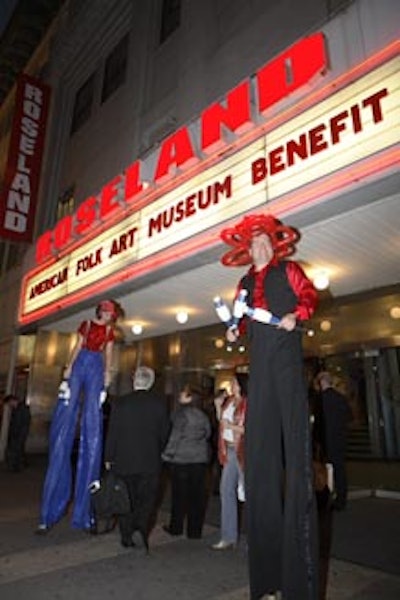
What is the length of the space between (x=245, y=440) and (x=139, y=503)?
7.71 ft

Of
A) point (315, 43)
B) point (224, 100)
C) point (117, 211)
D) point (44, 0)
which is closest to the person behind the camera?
point (315, 43)

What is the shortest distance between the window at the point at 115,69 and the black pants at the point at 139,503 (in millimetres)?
12679

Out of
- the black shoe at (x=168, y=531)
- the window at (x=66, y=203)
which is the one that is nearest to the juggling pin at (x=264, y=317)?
the black shoe at (x=168, y=531)

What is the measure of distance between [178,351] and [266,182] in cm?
652

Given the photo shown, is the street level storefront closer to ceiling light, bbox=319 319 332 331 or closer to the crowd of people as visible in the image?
the crowd of people

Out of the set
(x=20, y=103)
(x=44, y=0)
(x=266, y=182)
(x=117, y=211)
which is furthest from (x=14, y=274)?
(x=266, y=182)

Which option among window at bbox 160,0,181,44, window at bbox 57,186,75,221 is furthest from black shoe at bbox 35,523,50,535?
window at bbox 160,0,181,44

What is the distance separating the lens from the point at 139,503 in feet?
15.4

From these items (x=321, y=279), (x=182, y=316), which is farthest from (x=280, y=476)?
(x=182, y=316)

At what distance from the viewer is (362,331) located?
9055 mm

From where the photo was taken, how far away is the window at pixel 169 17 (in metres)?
12.1

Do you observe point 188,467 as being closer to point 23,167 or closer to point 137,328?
point 137,328

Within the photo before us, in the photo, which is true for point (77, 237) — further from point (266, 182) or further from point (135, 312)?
point (266, 182)

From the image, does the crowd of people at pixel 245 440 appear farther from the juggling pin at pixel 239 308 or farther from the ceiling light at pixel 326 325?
the ceiling light at pixel 326 325
